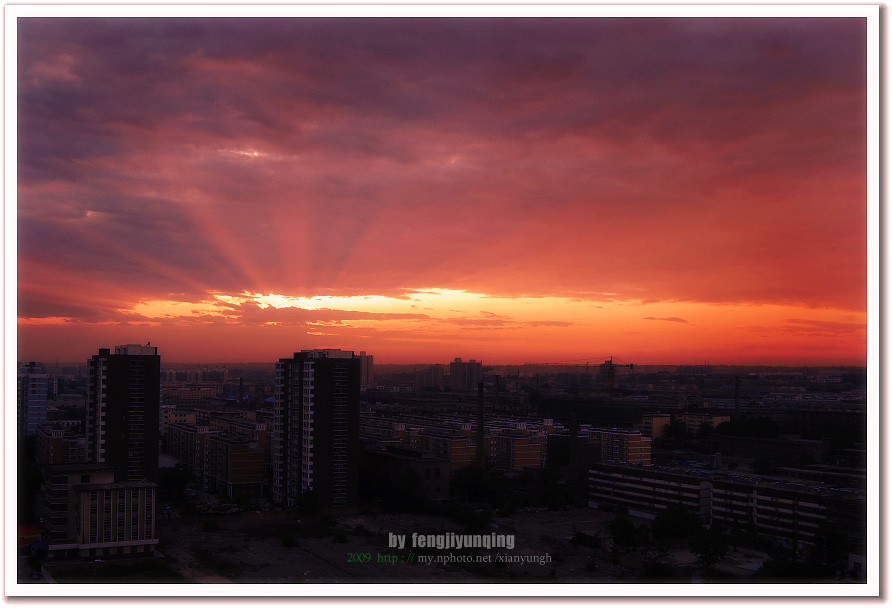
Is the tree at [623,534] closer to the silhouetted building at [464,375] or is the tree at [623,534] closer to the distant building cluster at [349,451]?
the distant building cluster at [349,451]


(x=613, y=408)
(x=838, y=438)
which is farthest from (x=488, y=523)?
(x=613, y=408)

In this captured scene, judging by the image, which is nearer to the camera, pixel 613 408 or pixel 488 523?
pixel 488 523

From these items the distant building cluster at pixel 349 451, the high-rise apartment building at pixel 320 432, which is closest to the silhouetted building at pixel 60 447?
the distant building cluster at pixel 349 451

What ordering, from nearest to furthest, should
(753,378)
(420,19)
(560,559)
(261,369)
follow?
A: 1. (420,19)
2. (560,559)
3. (261,369)
4. (753,378)

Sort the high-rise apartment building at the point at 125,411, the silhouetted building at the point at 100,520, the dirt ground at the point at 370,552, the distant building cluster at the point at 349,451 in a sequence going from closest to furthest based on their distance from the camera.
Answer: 1. the dirt ground at the point at 370,552
2. the silhouetted building at the point at 100,520
3. the distant building cluster at the point at 349,451
4. the high-rise apartment building at the point at 125,411

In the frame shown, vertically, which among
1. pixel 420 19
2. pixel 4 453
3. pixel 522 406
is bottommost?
pixel 522 406

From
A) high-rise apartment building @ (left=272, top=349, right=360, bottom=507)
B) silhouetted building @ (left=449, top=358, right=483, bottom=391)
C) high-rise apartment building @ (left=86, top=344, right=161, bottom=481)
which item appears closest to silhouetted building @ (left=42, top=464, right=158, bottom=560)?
high-rise apartment building @ (left=86, top=344, right=161, bottom=481)
